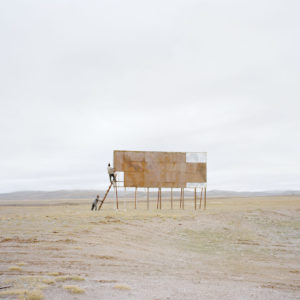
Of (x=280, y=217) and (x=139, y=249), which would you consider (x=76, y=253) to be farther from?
(x=280, y=217)

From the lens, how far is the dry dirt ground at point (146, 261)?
7.29 m

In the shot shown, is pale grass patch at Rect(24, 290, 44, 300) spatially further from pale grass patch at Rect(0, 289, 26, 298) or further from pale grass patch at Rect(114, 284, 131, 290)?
pale grass patch at Rect(114, 284, 131, 290)

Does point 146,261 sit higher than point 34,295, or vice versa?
point 34,295

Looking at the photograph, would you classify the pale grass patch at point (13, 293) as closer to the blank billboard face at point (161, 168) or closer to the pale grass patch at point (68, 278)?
the pale grass patch at point (68, 278)

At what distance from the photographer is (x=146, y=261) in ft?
34.4

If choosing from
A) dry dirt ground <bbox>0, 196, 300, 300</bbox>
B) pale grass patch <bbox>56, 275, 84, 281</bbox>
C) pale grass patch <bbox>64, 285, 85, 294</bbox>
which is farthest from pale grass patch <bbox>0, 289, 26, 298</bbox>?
pale grass patch <bbox>56, 275, 84, 281</bbox>

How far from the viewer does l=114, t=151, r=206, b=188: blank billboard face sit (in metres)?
28.5

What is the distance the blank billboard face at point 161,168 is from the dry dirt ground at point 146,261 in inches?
374

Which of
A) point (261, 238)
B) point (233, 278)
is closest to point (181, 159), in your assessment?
point (261, 238)

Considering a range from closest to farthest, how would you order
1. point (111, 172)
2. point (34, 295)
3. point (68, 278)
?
1. point (34, 295)
2. point (68, 278)
3. point (111, 172)

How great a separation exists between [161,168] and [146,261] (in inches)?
748

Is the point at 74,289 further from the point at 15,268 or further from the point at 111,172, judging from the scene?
the point at 111,172

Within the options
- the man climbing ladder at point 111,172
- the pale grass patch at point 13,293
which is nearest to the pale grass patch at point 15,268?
the pale grass patch at point 13,293

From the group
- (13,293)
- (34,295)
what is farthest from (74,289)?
(13,293)
